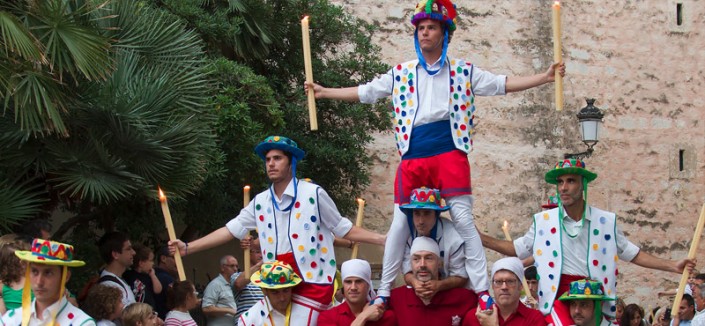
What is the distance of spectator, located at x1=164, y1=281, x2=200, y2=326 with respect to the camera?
9297 mm

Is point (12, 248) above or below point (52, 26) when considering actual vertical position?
below

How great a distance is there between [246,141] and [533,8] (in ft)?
23.1

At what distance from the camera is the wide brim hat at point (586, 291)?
7.16 metres

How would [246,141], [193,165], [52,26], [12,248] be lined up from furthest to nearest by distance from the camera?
[246,141]
[193,165]
[52,26]
[12,248]

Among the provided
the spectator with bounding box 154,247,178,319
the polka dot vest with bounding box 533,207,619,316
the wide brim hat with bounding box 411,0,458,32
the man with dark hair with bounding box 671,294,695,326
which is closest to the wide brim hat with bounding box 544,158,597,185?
the polka dot vest with bounding box 533,207,619,316

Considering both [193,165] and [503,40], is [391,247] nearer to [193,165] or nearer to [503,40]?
[193,165]

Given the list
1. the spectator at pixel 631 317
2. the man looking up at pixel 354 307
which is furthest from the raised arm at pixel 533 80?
the spectator at pixel 631 317

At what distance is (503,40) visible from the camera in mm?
17766

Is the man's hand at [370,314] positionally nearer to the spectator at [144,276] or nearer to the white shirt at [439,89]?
the white shirt at [439,89]

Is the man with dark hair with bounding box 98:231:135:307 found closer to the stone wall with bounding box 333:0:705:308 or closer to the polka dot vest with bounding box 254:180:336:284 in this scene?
the polka dot vest with bounding box 254:180:336:284

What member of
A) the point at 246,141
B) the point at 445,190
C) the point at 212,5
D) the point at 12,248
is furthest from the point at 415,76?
the point at 212,5

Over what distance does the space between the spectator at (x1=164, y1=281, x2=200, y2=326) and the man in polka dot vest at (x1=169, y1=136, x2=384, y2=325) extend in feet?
6.24

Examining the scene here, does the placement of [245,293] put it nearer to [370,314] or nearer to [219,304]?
[219,304]

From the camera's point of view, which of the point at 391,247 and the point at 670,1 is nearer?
the point at 391,247
